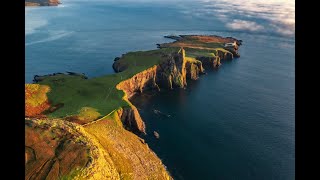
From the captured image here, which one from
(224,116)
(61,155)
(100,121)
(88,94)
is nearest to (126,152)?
(100,121)

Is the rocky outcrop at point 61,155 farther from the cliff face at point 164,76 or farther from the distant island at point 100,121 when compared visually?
the cliff face at point 164,76

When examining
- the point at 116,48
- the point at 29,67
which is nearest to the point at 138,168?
the point at 29,67

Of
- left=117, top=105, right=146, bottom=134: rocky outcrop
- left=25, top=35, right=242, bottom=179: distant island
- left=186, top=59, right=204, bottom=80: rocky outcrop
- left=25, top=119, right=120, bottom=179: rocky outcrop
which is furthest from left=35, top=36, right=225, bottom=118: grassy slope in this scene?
left=25, top=119, right=120, bottom=179: rocky outcrop

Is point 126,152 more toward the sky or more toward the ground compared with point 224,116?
more toward the ground

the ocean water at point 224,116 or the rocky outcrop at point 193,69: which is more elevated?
the rocky outcrop at point 193,69

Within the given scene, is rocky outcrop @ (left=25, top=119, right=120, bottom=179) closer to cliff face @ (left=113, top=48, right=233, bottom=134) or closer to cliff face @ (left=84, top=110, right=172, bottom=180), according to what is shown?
cliff face @ (left=84, top=110, right=172, bottom=180)

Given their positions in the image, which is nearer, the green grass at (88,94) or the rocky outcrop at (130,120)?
the rocky outcrop at (130,120)

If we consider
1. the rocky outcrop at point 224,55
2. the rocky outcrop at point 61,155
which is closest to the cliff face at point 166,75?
the rocky outcrop at point 224,55

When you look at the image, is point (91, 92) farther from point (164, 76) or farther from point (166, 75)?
point (166, 75)

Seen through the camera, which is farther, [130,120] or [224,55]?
[224,55]

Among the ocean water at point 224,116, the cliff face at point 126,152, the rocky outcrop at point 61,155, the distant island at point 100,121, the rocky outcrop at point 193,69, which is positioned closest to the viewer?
the rocky outcrop at point 61,155
